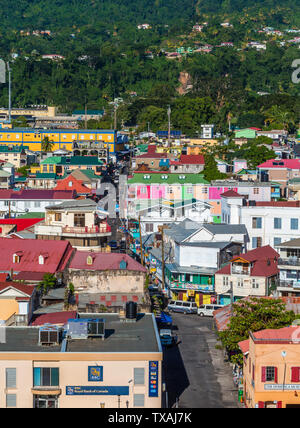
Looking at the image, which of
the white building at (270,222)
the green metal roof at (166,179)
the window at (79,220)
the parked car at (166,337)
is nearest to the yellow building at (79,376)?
the parked car at (166,337)

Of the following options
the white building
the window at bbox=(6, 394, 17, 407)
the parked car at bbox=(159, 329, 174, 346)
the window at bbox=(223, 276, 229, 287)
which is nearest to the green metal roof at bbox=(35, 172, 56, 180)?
the white building

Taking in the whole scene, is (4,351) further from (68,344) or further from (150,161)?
(150,161)

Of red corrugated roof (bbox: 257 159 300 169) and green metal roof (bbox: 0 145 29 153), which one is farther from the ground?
green metal roof (bbox: 0 145 29 153)

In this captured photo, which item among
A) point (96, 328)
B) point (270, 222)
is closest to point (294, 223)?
point (270, 222)

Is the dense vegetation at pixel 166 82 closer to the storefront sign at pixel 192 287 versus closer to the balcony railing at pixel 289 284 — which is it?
the storefront sign at pixel 192 287

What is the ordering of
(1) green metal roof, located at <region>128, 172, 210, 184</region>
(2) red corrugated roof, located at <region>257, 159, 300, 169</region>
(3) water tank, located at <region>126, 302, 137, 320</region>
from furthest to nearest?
1. (2) red corrugated roof, located at <region>257, 159, 300, 169</region>
2. (1) green metal roof, located at <region>128, 172, 210, 184</region>
3. (3) water tank, located at <region>126, 302, 137, 320</region>

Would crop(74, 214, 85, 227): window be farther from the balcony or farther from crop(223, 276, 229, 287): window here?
the balcony
